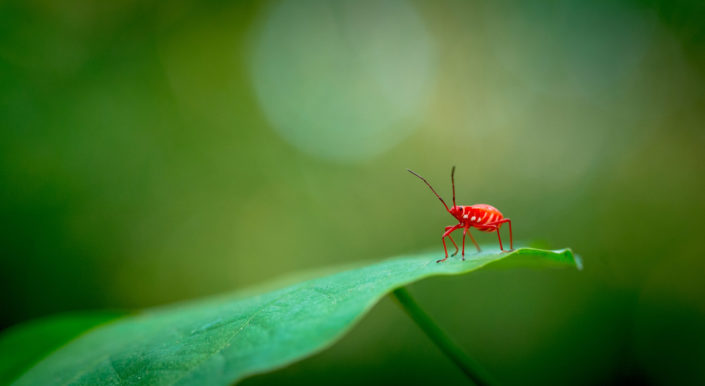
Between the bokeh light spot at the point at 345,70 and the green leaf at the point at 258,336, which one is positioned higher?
the bokeh light spot at the point at 345,70

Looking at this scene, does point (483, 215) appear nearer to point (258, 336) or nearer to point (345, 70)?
point (258, 336)

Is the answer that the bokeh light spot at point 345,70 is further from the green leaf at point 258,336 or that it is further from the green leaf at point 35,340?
the green leaf at point 258,336

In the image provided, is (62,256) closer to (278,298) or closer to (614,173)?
(278,298)

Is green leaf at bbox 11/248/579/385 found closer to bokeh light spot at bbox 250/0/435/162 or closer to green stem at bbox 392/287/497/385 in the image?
green stem at bbox 392/287/497/385

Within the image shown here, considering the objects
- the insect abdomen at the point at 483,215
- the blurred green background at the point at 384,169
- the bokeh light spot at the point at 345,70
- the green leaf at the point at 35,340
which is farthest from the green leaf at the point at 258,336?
the bokeh light spot at the point at 345,70

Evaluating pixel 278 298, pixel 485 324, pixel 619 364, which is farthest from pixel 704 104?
pixel 278 298

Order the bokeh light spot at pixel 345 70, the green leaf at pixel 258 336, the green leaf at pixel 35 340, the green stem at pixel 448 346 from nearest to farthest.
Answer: the green leaf at pixel 258 336
the green stem at pixel 448 346
the green leaf at pixel 35 340
the bokeh light spot at pixel 345 70

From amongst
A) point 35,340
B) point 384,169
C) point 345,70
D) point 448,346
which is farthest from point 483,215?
point 345,70
